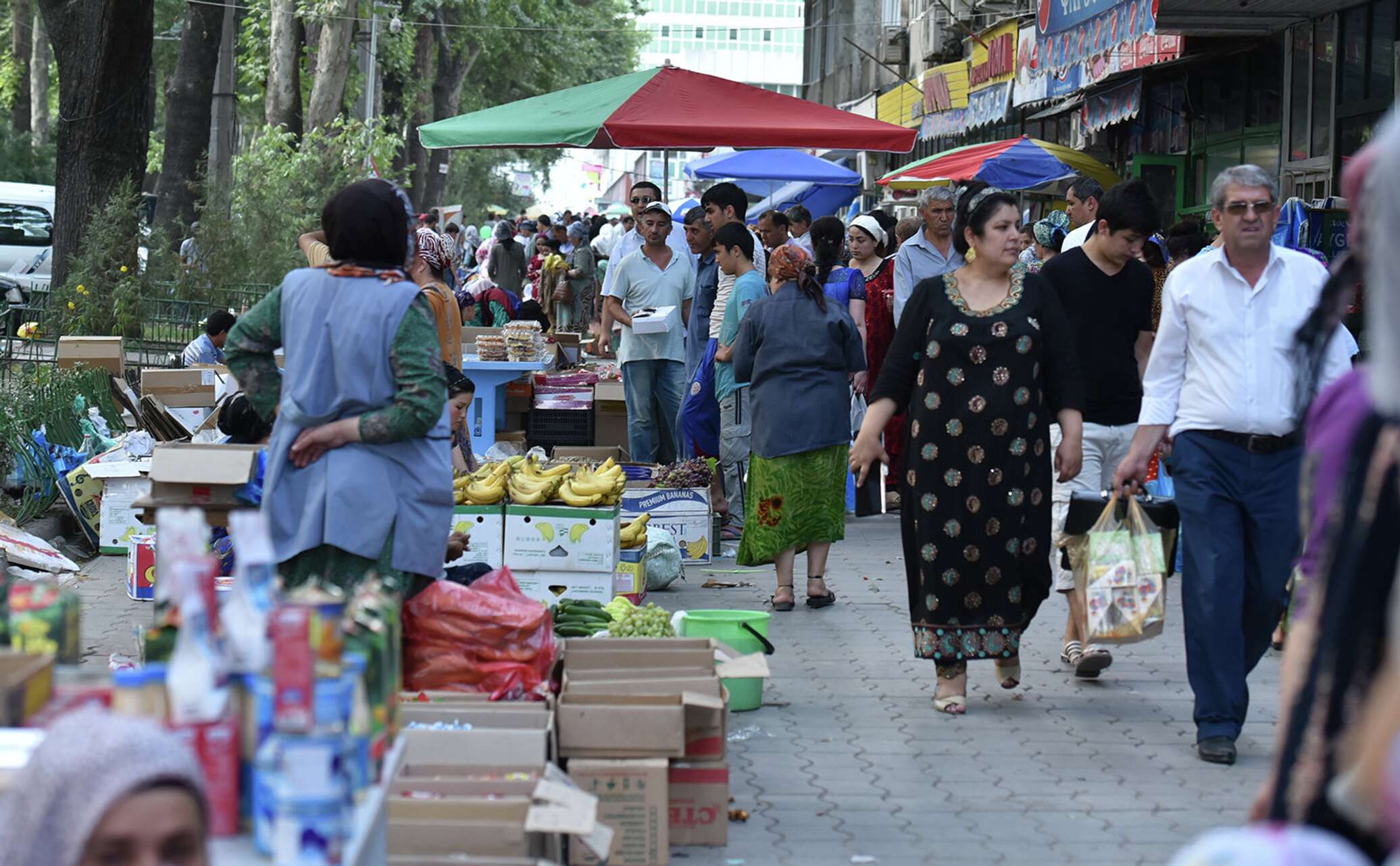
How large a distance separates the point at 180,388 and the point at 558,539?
4.24 meters

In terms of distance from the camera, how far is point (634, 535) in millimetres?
8828

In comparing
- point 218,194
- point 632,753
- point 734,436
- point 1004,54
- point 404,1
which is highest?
point 404,1

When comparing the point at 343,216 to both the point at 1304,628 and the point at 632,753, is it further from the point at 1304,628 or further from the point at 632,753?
Answer: the point at 1304,628

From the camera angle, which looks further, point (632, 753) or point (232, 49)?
point (232, 49)

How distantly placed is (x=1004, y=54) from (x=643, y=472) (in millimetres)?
13282

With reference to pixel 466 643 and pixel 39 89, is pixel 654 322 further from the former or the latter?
pixel 39 89

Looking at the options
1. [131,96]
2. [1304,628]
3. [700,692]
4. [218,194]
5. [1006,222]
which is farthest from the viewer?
[218,194]

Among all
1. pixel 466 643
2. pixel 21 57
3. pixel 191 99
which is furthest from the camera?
pixel 21 57

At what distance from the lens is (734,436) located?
34.2 ft

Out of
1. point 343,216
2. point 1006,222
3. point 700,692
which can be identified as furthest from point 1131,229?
point 343,216

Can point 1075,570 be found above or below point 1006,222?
below

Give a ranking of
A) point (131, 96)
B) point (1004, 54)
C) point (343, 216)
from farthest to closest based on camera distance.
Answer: point (1004, 54)
point (131, 96)
point (343, 216)

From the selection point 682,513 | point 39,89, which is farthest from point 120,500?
point 39,89

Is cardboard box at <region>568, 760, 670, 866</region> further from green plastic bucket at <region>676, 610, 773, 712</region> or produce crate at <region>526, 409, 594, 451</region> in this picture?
produce crate at <region>526, 409, 594, 451</region>
